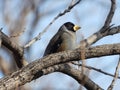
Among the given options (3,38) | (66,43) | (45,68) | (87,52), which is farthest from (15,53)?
(66,43)

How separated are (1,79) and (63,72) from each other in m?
0.80

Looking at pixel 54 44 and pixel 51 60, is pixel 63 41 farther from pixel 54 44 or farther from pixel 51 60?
pixel 51 60

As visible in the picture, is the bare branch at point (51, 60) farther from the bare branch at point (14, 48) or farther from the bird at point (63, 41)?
the bird at point (63, 41)

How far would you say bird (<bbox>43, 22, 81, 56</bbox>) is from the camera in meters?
5.65

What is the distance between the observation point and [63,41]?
19.5ft

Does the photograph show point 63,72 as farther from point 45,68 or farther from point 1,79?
point 1,79

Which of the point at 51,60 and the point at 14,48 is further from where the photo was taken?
the point at 14,48

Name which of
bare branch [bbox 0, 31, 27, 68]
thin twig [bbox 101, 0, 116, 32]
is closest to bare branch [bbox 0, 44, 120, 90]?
bare branch [bbox 0, 31, 27, 68]

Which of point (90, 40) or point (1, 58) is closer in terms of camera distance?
point (1, 58)

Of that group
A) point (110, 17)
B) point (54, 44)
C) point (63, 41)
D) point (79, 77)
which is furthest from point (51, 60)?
point (63, 41)

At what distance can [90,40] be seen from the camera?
473 cm

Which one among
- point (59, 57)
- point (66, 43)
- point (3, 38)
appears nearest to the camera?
point (59, 57)

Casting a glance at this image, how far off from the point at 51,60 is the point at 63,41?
87.4 inches

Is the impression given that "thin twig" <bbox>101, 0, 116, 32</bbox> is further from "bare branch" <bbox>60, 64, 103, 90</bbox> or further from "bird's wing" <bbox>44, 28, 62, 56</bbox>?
"bird's wing" <bbox>44, 28, 62, 56</bbox>
